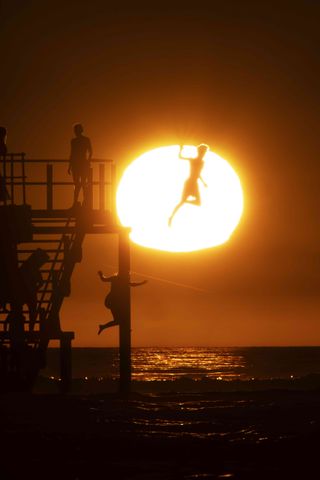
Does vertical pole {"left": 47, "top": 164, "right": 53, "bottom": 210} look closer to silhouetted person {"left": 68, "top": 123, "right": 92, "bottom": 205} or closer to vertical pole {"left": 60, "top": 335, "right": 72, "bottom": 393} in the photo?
silhouetted person {"left": 68, "top": 123, "right": 92, "bottom": 205}

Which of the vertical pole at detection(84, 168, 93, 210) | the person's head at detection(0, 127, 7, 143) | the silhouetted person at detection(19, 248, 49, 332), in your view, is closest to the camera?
the silhouetted person at detection(19, 248, 49, 332)

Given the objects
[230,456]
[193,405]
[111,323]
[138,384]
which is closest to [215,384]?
[138,384]

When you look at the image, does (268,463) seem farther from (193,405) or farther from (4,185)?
(4,185)

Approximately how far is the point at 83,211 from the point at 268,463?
48.6ft

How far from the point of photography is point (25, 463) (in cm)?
1544

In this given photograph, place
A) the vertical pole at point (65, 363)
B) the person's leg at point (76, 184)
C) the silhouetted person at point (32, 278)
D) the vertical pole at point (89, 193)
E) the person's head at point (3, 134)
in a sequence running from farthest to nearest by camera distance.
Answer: the vertical pole at point (65, 363) < the vertical pole at point (89, 193) < the person's leg at point (76, 184) < the person's head at point (3, 134) < the silhouetted person at point (32, 278)

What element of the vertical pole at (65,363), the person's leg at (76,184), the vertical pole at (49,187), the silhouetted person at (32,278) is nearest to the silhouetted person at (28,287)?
the silhouetted person at (32,278)

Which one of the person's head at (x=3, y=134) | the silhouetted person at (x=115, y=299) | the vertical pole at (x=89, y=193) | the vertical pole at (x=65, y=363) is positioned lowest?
the vertical pole at (x=65, y=363)

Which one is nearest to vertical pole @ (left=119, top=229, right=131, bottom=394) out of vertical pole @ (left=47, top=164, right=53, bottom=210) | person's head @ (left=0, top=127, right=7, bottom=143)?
vertical pole @ (left=47, top=164, right=53, bottom=210)

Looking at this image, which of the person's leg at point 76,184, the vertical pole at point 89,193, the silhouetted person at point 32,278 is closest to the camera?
the silhouetted person at point 32,278

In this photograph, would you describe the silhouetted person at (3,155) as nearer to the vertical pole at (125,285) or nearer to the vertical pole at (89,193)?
the vertical pole at (89,193)

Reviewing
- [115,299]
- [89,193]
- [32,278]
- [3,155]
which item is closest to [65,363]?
[115,299]

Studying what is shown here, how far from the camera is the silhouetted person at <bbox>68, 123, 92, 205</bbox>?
28.8 metres

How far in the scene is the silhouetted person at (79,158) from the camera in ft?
94.4
